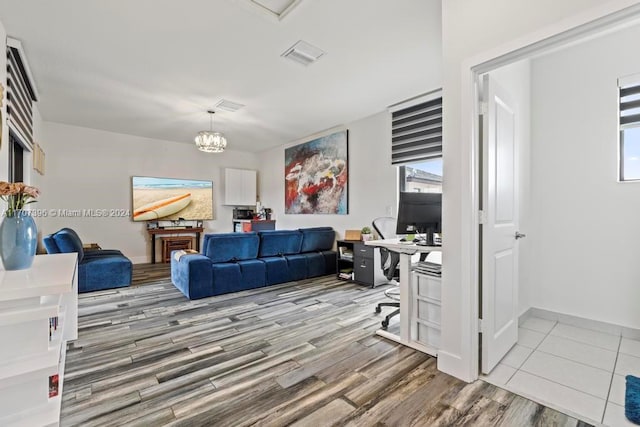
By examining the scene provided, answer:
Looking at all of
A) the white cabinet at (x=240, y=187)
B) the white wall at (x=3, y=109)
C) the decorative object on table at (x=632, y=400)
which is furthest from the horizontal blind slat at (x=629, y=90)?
the white cabinet at (x=240, y=187)

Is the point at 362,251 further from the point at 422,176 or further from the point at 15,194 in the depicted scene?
the point at 15,194

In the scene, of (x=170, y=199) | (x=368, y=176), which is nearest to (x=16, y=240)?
(x=368, y=176)

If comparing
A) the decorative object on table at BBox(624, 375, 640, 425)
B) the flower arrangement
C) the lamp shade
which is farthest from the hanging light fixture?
the decorative object on table at BBox(624, 375, 640, 425)

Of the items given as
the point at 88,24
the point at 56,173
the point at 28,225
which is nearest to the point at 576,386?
the point at 28,225

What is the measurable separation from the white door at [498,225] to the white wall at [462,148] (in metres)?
0.15

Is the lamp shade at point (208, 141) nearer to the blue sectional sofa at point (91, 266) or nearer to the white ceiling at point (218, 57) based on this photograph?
the white ceiling at point (218, 57)

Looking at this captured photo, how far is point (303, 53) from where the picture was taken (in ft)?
9.78

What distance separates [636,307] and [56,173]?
27.1ft

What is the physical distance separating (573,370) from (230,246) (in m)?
3.57

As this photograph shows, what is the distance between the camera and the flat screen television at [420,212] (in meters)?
2.48

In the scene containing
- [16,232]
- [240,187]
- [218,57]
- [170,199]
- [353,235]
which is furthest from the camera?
[240,187]

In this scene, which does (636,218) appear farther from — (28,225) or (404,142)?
(28,225)

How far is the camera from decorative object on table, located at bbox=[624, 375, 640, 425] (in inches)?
60.8

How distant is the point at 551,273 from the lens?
2967 millimetres
